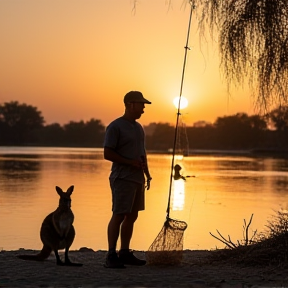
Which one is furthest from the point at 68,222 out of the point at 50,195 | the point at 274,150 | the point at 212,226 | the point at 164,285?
the point at 274,150

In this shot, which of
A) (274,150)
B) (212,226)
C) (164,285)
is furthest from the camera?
(274,150)

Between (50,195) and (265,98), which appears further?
(50,195)

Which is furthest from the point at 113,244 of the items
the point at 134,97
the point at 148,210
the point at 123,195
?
the point at 148,210

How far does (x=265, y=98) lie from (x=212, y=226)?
910 centimetres

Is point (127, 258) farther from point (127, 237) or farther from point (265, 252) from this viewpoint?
point (265, 252)

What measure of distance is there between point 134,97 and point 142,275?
70.2 inches

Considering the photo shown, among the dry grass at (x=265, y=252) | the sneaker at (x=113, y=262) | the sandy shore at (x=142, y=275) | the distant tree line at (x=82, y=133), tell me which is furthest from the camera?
the distant tree line at (x=82, y=133)

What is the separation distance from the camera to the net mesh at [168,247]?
6.90m

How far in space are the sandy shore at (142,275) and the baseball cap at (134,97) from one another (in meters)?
1.69

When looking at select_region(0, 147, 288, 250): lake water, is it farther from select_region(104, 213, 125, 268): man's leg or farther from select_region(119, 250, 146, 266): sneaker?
select_region(104, 213, 125, 268): man's leg

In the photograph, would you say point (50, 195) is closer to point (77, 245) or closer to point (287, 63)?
point (77, 245)

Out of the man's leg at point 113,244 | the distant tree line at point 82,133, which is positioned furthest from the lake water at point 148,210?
the distant tree line at point 82,133

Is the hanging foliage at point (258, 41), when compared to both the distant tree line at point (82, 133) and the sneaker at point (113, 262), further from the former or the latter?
the distant tree line at point (82, 133)

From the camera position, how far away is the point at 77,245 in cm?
1259
